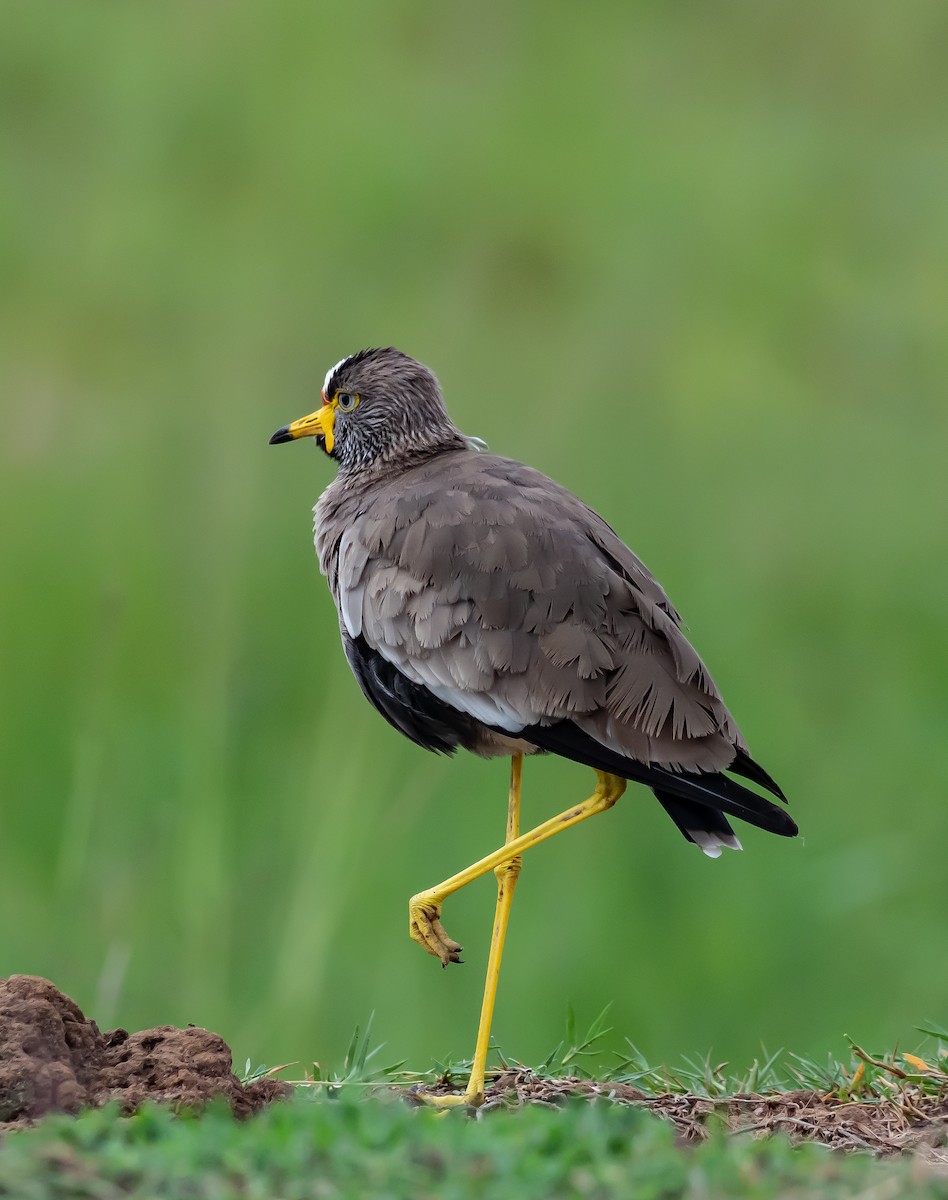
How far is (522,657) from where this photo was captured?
170 inches

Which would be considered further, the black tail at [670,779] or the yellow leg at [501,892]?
the yellow leg at [501,892]

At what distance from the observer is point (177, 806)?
7.55m

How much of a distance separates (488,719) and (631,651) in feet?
1.39

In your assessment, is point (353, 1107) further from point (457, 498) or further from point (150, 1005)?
point (150, 1005)

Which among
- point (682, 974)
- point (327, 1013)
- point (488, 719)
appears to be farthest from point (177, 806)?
point (488, 719)

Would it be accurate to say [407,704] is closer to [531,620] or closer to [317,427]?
[531,620]

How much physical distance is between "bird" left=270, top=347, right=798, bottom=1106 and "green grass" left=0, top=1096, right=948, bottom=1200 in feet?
3.45

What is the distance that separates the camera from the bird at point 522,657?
4227mm

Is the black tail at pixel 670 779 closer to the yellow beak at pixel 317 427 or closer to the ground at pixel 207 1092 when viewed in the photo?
the ground at pixel 207 1092

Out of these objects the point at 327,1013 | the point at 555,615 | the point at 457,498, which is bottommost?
the point at 327,1013

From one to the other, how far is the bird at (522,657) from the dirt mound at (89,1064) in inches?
24.8

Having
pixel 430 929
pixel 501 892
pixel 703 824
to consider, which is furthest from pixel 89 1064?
pixel 703 824

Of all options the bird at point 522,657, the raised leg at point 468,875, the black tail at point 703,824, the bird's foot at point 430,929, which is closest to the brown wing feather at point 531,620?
the bird at point 522,657

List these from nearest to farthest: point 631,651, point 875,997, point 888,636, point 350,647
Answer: point 631,651 → point 350,647 → point 875,997 → point 888,636
